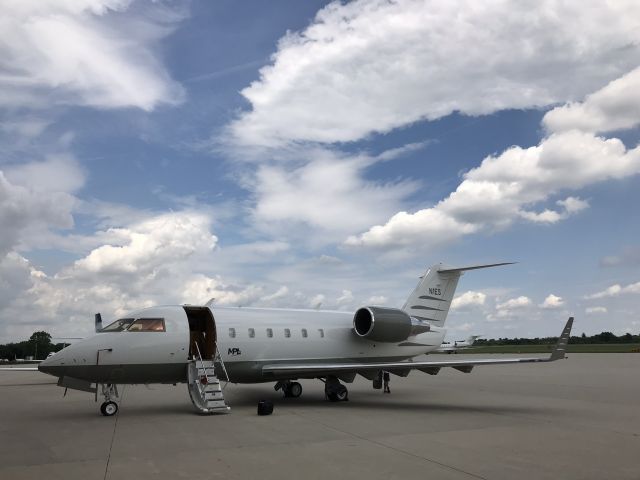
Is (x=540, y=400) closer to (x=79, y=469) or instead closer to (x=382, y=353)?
(x=382, y=353)

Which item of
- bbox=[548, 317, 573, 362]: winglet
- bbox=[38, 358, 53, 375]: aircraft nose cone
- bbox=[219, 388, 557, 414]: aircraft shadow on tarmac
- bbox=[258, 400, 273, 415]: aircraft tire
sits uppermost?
bbox=[548, 317, 573, 362]: winglet

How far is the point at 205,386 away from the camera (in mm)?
14344

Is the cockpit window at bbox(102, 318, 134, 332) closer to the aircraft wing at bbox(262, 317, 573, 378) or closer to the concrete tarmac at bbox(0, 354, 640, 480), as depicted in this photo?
the concrete tarmac at bbox(0, 354, 640, 480)

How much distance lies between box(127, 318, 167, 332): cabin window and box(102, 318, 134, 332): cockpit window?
14 centimetres

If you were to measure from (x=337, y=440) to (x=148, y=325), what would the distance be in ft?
23.1

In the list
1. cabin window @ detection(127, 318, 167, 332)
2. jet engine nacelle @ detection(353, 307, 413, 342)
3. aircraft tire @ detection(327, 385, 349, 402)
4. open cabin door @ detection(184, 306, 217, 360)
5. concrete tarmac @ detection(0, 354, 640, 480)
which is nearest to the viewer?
concrete tarmac @ detection(0, 354, 640, 480)

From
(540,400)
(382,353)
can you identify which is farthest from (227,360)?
(540,400)

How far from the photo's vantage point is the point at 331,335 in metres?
18.4

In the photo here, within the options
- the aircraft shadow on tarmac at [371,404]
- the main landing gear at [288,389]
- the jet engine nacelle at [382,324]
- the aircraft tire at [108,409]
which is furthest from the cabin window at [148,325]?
the jet engine nacelle at [382,324]

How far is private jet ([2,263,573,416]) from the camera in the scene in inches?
548

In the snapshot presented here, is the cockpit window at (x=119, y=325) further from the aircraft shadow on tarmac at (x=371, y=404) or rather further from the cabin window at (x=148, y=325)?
the aircraft shadow on tarmac at (x=371, y=404)

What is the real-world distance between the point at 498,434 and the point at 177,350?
8.69 meters

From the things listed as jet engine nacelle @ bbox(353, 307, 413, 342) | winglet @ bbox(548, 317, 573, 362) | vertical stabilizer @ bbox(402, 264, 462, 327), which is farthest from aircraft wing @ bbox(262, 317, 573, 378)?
vertical stabilizer @ bbox(402, 264, 462, 327)

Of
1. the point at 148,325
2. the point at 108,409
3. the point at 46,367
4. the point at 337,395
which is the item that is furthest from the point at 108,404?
the point at 337,395
